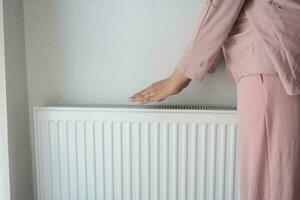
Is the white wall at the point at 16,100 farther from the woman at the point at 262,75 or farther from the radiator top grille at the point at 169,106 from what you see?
the woman at the point at 262,75

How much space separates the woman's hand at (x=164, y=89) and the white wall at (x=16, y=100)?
441 millimetres

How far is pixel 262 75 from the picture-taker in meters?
0.82

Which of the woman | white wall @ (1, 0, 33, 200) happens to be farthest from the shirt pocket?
white wall @ (1, 0, 33, 200)

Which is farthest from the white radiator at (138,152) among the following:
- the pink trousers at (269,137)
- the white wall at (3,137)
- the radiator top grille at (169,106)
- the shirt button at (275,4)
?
the shirt button at (275,4)

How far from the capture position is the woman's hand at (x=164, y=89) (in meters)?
1.02

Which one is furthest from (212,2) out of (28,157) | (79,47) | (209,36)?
(28,157)

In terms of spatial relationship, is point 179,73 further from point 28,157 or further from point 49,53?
point 28,157

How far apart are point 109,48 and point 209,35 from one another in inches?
16.6

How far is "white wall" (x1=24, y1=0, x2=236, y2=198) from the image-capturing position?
3.75 ft

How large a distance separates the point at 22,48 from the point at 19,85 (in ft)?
0.46

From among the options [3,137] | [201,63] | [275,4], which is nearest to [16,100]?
[3,137]

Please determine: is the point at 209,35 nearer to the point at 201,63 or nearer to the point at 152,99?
the point at 201,63

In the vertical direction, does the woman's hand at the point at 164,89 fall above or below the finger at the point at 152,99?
above

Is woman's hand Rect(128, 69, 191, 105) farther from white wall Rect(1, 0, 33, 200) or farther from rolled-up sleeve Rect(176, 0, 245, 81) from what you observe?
white wall Rect(1, 0, 33, 200)
